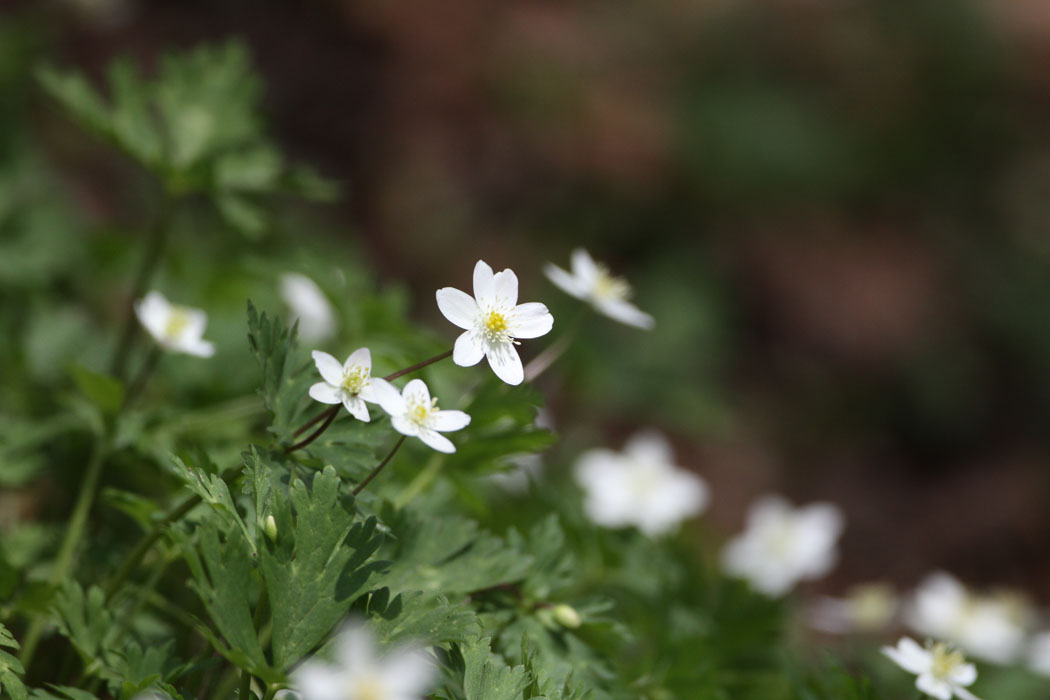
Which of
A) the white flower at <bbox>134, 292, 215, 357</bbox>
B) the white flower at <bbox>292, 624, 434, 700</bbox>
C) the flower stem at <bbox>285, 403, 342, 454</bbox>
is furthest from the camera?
the white flower at <bbox>134, 292, 215, 357</bbox>

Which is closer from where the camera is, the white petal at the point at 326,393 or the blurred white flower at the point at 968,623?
the white petal at the point at 326,393

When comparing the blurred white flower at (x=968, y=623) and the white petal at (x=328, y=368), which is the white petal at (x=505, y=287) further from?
the blurred white flower at (x=968, y=623)

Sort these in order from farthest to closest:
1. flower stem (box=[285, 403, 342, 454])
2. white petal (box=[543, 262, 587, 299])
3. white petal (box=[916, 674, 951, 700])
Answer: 1. white petal (box=[543, 262, 587, 299])
2. white petal (box=[916, 674, 951, 700])
3. flower stem (box=[285, 403, 342, 454])

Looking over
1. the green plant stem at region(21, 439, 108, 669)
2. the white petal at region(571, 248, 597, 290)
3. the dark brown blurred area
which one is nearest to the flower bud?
the white petal at region(571, 248, 597, 290)

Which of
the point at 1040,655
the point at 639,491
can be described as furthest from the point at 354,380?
the point at 1040,655

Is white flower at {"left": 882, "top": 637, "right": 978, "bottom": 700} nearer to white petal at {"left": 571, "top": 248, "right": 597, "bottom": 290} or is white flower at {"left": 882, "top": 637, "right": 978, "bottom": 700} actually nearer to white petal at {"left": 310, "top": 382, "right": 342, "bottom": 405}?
white petal at {"left": 571, "top": 248, "right": 597, "bottom": 290}

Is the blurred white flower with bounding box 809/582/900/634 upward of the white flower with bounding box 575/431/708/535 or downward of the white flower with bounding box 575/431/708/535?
downward

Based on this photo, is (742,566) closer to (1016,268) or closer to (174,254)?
(174,254)

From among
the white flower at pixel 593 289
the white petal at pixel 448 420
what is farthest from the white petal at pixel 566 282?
the white petal at pixel 448 420
